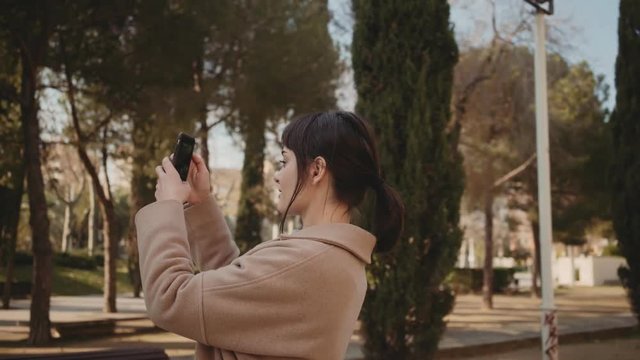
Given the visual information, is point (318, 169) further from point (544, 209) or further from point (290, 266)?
point (544, 209)

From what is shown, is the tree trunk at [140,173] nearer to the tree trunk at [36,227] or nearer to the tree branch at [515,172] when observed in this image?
the tree trunk at [36,227]

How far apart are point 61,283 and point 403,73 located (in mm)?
19269

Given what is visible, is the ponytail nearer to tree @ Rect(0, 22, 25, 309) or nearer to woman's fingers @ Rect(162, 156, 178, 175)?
woman's fingers @ Rect(162, 156, 178, 175)

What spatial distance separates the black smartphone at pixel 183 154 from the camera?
4.00ft

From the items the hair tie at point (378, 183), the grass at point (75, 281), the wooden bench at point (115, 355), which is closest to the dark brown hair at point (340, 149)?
the hair tie at point (378, 183)

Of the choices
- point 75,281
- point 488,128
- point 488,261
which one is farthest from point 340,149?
point 75,281

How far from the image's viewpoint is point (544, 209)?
7.34 m

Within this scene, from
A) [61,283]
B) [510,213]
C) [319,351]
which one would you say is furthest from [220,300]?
[510,213]

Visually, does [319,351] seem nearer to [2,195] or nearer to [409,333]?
[409,333]

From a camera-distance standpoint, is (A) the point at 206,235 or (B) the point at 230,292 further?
(A) the point at 206,235

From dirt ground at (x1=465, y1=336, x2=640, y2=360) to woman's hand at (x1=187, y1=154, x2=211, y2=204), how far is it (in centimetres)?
931

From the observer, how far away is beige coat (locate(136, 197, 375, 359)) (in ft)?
3.48

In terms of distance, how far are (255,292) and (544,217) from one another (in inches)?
265

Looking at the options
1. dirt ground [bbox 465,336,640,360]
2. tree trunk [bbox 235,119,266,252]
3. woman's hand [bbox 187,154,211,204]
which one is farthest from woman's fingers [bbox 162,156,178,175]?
tree trunk [bbox 235,119,266,252]
